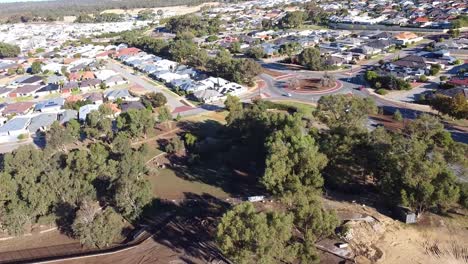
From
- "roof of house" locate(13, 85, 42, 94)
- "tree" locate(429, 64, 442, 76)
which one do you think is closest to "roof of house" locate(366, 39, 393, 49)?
"tree" locate(429, 64, 442, 76)

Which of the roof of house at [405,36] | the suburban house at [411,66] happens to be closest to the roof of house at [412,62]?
the suburban house at [411,66]

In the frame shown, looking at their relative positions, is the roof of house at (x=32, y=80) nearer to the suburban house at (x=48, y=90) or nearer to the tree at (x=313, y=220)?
the suburban house at (x=48, y=90)

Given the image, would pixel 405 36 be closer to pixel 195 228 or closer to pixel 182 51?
pixel 182 51

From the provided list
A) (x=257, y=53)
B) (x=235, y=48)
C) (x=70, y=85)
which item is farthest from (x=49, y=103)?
(x=235, y=48)

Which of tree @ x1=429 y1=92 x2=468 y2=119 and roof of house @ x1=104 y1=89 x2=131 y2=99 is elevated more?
tree @ x1=429 y1=92 x2=468 y2=119

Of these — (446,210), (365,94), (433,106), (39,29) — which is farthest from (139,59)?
Result: (39,29)

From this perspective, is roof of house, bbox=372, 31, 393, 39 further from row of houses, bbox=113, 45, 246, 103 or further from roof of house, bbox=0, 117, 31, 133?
roof of house, bbox=0, 117, 31, 133

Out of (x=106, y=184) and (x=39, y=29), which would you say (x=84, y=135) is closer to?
(x=106, y=184)
